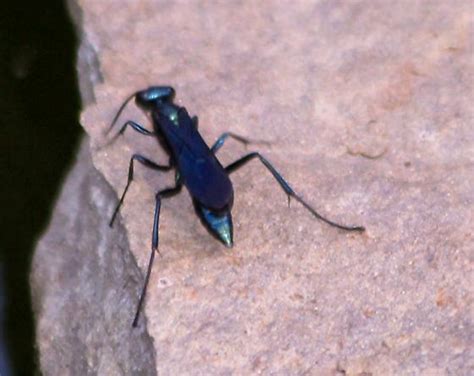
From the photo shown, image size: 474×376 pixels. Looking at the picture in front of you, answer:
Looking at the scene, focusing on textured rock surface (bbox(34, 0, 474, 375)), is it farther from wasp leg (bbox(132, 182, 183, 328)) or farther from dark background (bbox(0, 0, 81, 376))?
dark background (bbox(0, 0, 81, 376))

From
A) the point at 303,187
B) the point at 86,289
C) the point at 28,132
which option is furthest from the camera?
the point at 28,132

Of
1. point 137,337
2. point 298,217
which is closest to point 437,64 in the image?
point 298,217

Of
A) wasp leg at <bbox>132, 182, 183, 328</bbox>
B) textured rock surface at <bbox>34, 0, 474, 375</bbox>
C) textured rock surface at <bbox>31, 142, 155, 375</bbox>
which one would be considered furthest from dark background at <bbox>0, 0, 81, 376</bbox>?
wasp leg at <bbox>132, 182, 183, 328</bbox>

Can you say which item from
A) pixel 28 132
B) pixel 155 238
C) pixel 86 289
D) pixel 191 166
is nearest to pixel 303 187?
pixel 191 166

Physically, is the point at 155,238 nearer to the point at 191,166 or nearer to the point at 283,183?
the point at 191,166

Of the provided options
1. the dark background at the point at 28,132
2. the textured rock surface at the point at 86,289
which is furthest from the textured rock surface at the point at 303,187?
the dark background at the point at 28,132

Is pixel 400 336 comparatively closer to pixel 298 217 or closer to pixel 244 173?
pixel 298 217
